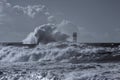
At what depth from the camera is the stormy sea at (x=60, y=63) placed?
12570 millimetres

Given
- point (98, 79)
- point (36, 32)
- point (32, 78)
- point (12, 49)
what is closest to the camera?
point (98, 79)

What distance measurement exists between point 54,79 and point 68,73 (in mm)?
1620

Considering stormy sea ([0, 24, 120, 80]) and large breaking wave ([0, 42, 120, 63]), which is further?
large breaking wave ([0, 42, 120, 63])

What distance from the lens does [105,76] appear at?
1204cm

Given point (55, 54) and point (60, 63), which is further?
point (55, 54)

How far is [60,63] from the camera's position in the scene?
62.7 feet

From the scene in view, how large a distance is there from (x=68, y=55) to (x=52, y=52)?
6.95 ft

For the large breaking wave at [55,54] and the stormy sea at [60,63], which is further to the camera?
the large breaking wave at [55,54]

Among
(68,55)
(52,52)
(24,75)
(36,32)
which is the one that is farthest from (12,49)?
(24,75)

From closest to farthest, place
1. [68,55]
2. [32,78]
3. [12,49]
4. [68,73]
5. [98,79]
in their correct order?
1. [98,79]
2. [32,78]
3. [68,73]
4. [68,55]
5. [12,49]

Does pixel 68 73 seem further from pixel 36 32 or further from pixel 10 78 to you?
pixel 36 32

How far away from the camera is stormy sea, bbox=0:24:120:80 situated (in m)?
12.6

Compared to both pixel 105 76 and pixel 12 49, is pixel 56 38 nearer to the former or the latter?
pixel 12 49

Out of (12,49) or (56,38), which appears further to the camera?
(56,38)
